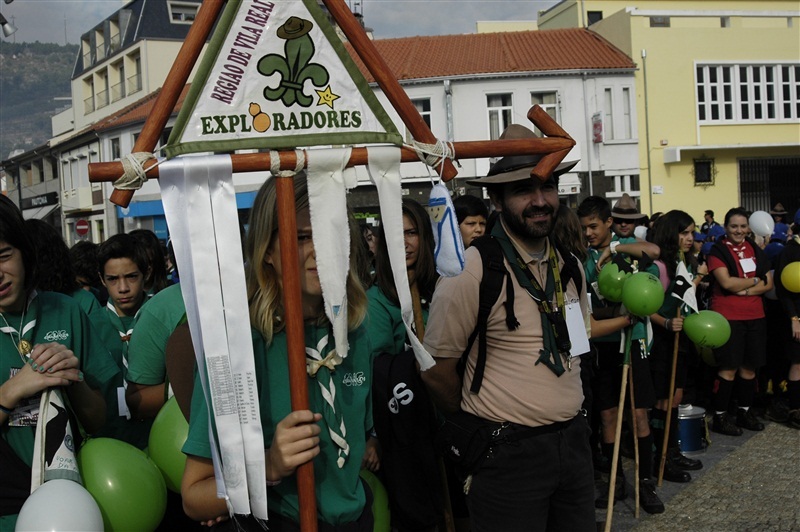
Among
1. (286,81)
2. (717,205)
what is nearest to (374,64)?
(286,81)

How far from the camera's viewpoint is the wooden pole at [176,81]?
188 centimetres

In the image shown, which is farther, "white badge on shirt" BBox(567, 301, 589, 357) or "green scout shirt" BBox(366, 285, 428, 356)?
"green scout shirt" BBox(366, 285, 428, 356)

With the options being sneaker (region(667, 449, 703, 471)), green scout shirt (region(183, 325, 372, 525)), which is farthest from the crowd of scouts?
sneaker (region(667, 449, 703, 471))

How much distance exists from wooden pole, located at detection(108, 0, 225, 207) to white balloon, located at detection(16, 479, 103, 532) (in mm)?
876

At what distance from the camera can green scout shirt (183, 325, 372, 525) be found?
2.06 meters

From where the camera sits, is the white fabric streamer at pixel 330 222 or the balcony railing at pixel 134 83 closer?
the white fabric streamer at pixel 330 222

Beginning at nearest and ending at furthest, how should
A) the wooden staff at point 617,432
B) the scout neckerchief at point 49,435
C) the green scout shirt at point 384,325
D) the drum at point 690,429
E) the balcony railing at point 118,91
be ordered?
the scout neckerchief at point 49,435
the green scout shirt at point 384,325
the wooden staff at point 617,432
the drum at point 690,429
the balcony railing at point 118,91

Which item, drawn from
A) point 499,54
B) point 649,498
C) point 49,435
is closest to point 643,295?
point 649,498

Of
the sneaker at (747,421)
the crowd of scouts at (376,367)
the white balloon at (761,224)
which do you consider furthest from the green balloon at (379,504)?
the white balloon at (761,224)

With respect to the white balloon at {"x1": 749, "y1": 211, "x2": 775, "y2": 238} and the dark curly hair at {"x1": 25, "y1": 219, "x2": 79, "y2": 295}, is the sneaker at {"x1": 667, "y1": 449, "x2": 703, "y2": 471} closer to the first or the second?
the white balloon at {"x1": 749, "y1": 211, "x2": 775, "y2": 238}

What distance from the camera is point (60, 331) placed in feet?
8.48

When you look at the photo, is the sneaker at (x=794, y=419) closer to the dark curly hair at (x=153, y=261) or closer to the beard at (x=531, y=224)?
the beard at (x=531, y=224)

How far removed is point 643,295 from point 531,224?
2.16 metres

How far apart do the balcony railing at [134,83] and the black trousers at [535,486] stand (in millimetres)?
38860
